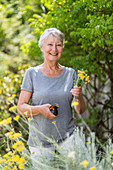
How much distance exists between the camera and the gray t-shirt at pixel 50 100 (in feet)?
8.25

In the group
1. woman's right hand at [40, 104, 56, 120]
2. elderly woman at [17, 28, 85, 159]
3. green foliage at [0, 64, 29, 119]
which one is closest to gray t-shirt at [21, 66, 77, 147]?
elderly woman at [17, 28, 85, 159]

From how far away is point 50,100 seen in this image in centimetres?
252

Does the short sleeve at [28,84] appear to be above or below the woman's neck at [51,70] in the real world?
below

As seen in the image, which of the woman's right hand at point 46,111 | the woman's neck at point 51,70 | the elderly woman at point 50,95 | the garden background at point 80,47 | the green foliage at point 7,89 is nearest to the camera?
the woman's right hand at point 46,111

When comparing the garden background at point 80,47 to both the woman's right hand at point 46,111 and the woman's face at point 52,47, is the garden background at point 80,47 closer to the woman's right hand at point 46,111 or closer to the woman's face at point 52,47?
the woman's right hand at point 46,111

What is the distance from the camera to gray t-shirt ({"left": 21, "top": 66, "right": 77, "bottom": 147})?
99.0 inches

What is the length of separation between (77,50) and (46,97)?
266 centimetres

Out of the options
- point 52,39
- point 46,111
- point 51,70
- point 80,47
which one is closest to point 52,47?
point 52,39

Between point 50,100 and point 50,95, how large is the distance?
5cm

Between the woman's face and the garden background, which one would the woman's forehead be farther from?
the garden background

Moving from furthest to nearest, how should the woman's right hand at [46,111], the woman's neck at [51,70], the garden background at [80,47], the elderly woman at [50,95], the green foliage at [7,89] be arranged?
the green foliage at [7,89] → the garden background at [80,47] → the woman's neck at [51,70] → the elderly woman at [50,95] → the woman's right hand at [46,111]

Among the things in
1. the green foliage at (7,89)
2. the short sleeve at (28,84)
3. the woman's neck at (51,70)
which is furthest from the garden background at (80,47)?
the woman's neck at (51,70)

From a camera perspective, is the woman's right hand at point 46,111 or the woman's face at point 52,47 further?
the woman's face at point 52,47

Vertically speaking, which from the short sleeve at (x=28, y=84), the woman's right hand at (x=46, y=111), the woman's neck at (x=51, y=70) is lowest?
the woman's right hand at (x=46, y=111)
